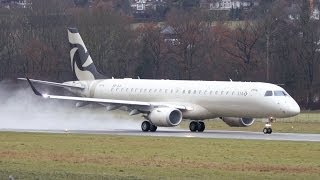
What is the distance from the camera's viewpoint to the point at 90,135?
59406mm

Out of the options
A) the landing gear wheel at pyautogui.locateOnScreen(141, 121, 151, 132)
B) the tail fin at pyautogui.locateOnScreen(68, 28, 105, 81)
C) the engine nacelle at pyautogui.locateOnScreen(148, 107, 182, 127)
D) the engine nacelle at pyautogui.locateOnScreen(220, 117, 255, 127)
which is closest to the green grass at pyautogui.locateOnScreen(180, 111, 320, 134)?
the engine nacelle at pyautogui.locateOnScreen(220, 117, 255, 127)

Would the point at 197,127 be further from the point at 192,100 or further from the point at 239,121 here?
the point at 239,121

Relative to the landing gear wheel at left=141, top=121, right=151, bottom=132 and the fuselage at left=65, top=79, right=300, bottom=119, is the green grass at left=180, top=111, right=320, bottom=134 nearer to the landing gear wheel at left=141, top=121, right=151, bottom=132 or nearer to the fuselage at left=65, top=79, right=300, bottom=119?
the fuselage at left=65, top=79, right=300, bottom=119

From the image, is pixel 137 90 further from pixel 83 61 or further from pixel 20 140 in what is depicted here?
pixel 20 140

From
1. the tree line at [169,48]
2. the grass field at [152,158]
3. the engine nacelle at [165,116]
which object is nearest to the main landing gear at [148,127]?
the engine nacelle at [165,116]

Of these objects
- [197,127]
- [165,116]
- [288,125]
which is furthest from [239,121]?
[288,125]

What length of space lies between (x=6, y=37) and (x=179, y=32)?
1832 centimetres

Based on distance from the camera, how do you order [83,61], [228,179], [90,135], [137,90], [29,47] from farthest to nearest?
[29,47]
[83,61]
[137,90]
[90,135]
[228,179]

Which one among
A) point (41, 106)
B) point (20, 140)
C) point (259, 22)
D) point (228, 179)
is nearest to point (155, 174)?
point (228, 179)

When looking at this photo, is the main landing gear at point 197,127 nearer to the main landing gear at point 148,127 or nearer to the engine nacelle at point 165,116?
the engine nacelle at point 165,116

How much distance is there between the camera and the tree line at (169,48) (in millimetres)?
113688

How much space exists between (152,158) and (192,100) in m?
24.4

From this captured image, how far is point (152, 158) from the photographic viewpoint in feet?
140

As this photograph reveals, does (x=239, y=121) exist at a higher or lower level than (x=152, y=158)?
lower
